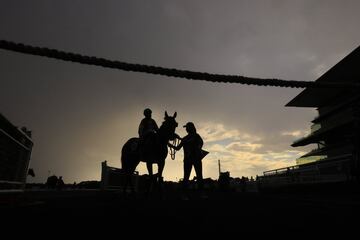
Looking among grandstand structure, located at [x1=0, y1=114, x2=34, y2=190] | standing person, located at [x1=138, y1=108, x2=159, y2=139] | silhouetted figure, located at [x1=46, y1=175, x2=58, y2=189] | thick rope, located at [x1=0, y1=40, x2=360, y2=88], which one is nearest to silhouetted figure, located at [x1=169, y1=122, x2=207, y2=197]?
standing person, located at [x1=138, y1=108, x2=159, y2=139]

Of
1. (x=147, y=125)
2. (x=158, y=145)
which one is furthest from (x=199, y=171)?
(x=147, y=125)

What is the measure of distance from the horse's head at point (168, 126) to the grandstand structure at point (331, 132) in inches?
190

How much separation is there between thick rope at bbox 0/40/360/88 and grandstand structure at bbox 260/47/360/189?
1.10 metres

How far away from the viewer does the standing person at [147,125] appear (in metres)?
8.15

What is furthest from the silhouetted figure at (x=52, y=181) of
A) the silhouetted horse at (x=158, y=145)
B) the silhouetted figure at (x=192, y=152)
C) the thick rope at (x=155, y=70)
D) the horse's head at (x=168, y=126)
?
the thick rope at (x=155, y=70)

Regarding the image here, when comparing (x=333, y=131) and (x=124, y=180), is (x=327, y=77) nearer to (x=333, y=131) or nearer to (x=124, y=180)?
(x=333, y=131)

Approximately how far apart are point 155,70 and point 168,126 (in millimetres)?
5739

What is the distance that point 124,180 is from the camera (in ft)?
35.0

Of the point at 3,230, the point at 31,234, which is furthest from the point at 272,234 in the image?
the point at 3,230

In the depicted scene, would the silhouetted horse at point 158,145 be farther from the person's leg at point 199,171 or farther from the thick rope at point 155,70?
the thick rope at point 155,70

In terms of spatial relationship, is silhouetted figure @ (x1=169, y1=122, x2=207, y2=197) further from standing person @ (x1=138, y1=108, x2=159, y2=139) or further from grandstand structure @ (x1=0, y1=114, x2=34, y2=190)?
grandstand structure @ (x1=0, y1=114, x2=34, y2=190)

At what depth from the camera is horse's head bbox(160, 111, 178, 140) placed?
7852mm

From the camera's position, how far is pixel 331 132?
1572 inches

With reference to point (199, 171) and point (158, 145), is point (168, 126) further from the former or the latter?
point (199, 171)
